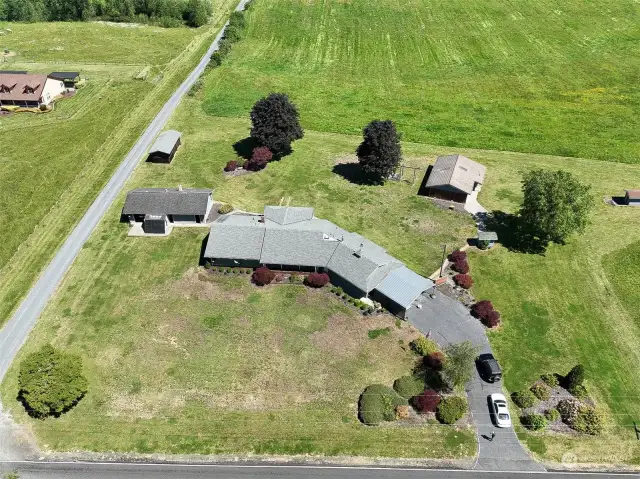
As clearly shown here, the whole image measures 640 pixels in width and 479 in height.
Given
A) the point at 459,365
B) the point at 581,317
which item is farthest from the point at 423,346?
the point at 581,317

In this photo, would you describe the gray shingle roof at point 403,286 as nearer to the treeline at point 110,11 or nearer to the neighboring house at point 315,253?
the neighboring house at point 315,253

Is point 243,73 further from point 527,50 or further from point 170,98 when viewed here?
point 527,50

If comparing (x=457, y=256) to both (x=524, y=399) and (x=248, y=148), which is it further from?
(x=248, y=148)

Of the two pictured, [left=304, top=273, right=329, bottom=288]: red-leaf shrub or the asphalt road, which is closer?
the asphalt road

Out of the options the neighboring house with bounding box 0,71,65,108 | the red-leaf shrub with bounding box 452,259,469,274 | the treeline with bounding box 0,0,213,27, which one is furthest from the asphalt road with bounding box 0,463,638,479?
the treeline with bounding box 0,0,213,27

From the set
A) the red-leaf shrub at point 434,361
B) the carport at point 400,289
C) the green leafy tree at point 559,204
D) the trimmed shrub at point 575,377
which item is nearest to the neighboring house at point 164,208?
the carport at point 400,289

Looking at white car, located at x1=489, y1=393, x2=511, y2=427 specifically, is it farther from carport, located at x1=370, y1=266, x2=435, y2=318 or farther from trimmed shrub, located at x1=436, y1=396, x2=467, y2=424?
carport, located at x1=370, y1=266, x2=435, y2=318
